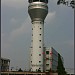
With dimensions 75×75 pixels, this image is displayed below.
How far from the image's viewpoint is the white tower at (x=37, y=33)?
98.6 meters

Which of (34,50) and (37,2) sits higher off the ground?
(37,2)

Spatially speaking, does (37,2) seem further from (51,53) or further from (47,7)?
(51,53)

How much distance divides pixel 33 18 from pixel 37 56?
15723 mm

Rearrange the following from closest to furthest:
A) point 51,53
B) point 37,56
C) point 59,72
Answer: point 59,72 < point 37,56 < point 51,53

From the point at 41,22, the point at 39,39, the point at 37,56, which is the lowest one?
the point at 37,56

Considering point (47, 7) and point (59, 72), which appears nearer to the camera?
point (59, 72)

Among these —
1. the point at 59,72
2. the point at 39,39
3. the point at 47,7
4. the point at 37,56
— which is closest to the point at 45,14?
the point at 47,7

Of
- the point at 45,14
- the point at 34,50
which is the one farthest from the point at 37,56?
the point at 45,14

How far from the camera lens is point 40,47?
327ft

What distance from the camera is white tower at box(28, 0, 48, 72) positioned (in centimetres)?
9856

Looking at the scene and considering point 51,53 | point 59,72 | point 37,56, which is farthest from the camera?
point 51,53

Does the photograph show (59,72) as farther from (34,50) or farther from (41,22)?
(41,22)

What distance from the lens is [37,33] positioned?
9931 cm

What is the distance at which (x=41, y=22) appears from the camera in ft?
330
